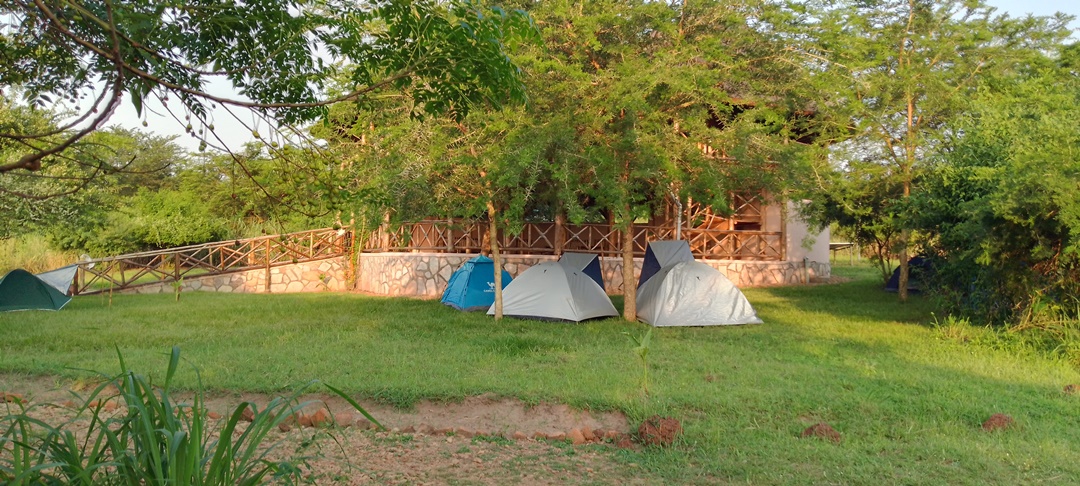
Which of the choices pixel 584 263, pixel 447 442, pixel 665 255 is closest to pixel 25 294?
pixel 584 263

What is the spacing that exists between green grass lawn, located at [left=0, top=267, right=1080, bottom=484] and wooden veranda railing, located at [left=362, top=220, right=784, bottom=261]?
4.45 metres

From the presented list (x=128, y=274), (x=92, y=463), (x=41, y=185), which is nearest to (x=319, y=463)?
(x=92, y=463)

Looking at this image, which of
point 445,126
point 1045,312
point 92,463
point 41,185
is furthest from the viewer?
point 41,185

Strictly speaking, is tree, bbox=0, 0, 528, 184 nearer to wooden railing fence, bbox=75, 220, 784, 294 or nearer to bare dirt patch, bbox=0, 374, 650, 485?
bare dirt patch, bbox=0, 374, 650, 485

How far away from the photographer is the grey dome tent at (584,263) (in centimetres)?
1352

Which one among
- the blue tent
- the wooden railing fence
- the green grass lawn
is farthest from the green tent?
the blue tent

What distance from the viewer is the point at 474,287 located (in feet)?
48.6

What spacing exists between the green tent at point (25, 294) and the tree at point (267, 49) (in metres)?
11.5

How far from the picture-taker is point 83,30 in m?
4.55

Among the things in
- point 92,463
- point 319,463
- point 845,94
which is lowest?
point 319,463

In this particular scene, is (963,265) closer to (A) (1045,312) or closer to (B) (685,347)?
(A) (1045,312)

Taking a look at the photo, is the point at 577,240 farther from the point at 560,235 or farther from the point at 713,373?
the point at 713,373

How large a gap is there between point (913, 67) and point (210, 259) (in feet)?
54.5

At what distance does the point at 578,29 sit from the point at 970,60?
8.21 meters
